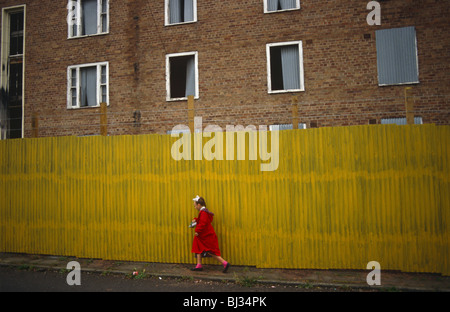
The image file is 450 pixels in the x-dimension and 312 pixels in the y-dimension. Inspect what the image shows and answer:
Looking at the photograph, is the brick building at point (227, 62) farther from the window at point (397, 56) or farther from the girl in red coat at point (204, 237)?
the girl in red coat at point (204, 237)

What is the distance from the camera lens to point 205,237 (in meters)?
5.52

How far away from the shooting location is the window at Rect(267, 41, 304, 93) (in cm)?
1138

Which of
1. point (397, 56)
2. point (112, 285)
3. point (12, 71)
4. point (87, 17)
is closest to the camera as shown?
point (112, 285)

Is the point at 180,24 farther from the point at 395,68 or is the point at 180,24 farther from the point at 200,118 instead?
the point at 395,68

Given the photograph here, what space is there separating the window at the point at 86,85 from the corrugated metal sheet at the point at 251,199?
6756 mm

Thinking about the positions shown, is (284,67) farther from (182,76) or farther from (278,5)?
(182,76)

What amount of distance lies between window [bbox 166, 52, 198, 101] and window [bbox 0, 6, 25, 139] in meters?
8.61

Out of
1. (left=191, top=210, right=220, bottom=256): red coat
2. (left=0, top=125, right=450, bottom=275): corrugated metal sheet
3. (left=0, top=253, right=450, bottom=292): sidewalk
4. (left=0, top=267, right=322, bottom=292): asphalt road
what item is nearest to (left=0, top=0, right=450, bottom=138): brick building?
(left=0, top=125, right=450, bottom=275): corrugated metal sheet

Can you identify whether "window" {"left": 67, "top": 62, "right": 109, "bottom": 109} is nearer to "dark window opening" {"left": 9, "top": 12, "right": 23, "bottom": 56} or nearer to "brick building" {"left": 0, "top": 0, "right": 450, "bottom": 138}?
"brick building" {"left": 0, "top": 0, "right": 450, "bottom": 138}

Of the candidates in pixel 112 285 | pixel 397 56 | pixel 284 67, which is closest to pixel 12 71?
pixel 284 67

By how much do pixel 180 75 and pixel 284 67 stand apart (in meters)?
4.60

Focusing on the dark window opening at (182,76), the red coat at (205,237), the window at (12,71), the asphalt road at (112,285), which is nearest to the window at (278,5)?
the dark window opening at (182,76)

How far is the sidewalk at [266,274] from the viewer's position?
4797 millimetres
